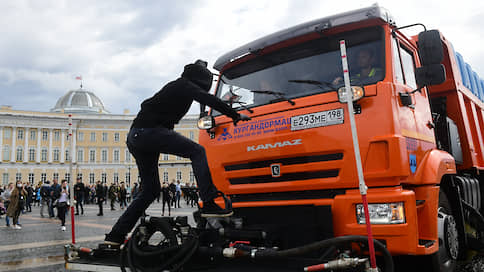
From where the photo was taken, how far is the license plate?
3852 millimetres

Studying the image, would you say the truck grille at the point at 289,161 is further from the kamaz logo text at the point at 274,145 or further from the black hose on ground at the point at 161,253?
the black hose on ground at the point at 161,253

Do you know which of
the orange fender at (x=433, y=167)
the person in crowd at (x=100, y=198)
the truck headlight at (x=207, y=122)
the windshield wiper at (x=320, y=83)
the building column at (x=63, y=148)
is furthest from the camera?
the building column at (x=63, y=148)

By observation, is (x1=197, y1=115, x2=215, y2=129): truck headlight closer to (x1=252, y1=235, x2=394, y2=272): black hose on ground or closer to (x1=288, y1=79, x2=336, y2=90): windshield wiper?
(x1=288, y1=79, x2=336, y2=90): windshield wiper

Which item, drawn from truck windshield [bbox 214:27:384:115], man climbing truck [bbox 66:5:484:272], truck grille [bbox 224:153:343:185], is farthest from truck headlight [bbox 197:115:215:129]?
truck grille [bbox 224:153:343:185]

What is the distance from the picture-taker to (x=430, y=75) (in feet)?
13.2

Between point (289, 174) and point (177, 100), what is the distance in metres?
1.30

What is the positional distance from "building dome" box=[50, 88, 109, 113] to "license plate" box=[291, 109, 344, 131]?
111816mm

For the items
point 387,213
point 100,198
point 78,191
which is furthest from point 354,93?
point 78,191

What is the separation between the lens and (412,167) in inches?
147

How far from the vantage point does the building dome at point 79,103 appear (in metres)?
109

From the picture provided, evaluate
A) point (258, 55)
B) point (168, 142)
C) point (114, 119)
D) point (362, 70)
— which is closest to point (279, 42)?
point (258, 55)

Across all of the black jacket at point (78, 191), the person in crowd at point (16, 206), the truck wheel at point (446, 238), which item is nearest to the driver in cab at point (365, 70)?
the truck wheel at point (446, 238)

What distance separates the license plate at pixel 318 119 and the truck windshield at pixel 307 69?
28cm

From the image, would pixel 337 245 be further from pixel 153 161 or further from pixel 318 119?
pixel 153 161
